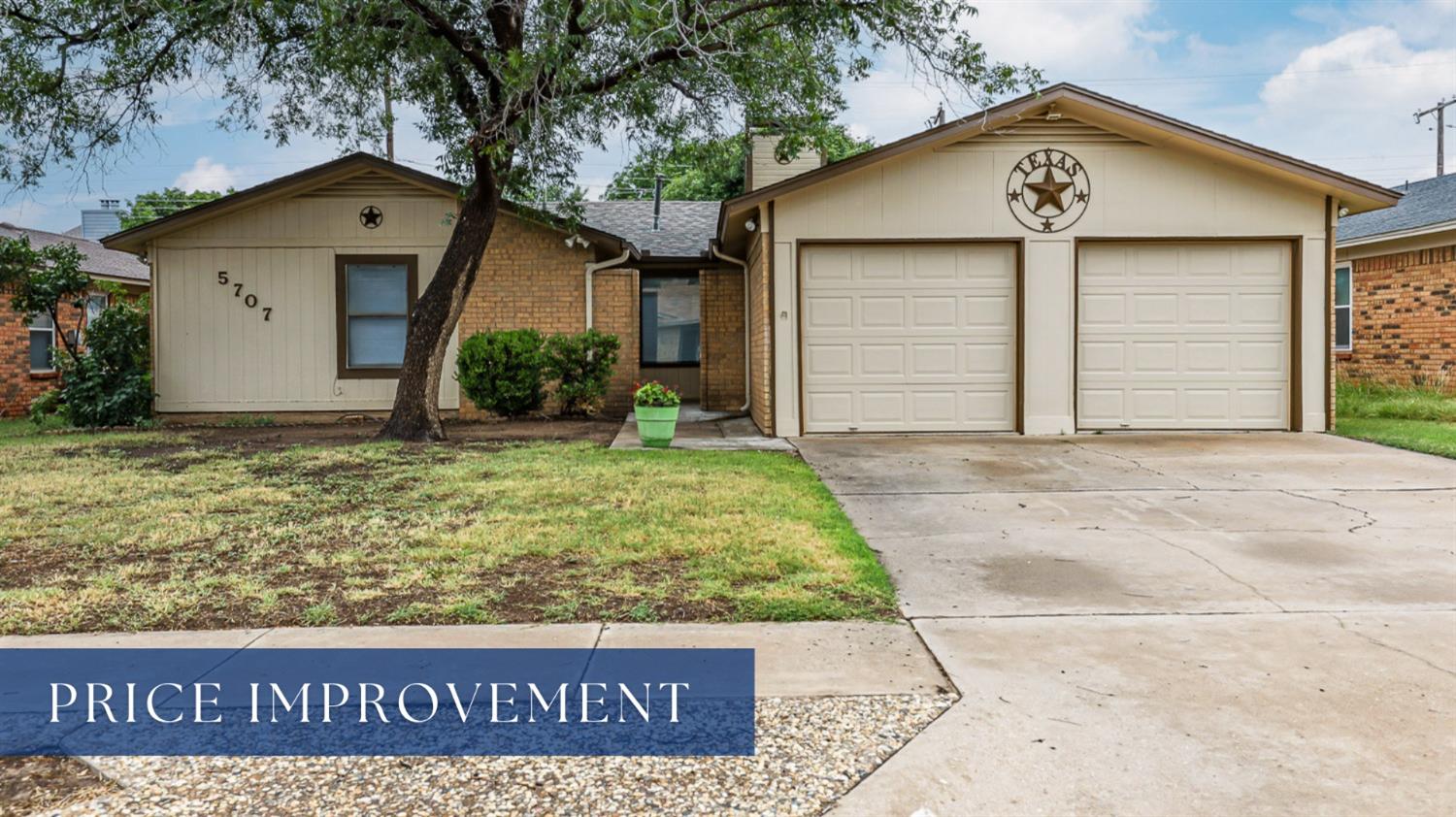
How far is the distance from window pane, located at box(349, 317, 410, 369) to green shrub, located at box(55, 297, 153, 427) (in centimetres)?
281

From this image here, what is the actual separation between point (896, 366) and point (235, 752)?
927cm

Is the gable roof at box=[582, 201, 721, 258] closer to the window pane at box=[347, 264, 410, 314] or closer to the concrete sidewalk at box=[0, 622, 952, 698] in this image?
the window pane at box=[347, 264, 410, 314]

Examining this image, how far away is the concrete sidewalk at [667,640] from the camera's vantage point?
11.7 feet

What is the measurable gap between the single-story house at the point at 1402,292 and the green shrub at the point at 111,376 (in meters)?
18.2

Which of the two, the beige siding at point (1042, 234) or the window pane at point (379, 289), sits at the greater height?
the beige siding at point (1042, 234)

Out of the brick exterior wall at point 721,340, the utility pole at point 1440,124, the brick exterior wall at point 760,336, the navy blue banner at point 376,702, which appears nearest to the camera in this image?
the navy blue banner at point 376,702

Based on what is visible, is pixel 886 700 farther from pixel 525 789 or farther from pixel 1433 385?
pixel 1433 385

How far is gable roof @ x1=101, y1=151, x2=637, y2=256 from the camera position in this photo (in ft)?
43.9

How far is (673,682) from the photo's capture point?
3.41 m


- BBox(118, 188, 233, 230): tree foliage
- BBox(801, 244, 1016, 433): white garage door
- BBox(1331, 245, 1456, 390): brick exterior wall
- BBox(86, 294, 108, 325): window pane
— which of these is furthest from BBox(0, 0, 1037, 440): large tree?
BBox(118, 188, 233, 230): tree foliage

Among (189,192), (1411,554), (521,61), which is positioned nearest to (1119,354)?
(1411,554)

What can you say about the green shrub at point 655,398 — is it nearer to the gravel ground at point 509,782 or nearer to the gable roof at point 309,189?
the gable roof at point 309,189

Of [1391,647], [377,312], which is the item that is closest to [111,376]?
[377,312]

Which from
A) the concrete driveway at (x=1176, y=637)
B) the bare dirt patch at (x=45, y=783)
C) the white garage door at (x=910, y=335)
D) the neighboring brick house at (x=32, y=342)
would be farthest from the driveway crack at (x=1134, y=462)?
the neighboring brick house at (x=32, y=342)
